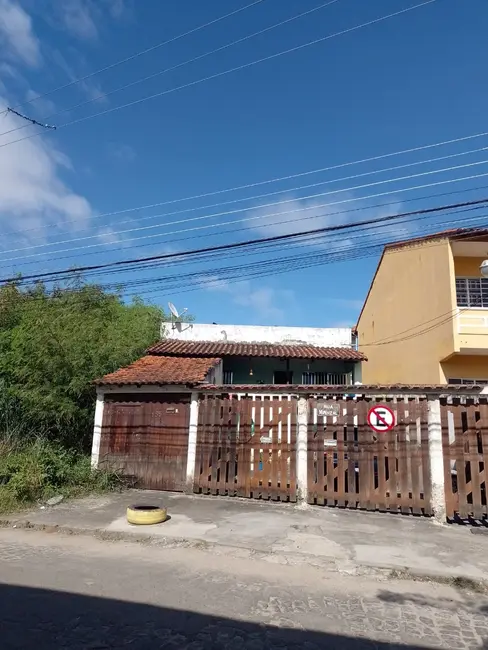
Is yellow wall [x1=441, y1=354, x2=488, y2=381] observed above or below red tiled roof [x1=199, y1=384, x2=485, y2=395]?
above

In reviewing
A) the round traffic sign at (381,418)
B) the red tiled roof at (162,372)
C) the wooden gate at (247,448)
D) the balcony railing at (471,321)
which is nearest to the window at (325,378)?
the red tiled roof at (162,372)

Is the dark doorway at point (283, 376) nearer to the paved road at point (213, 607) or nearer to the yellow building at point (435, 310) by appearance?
the yellow building at point (435, 310)

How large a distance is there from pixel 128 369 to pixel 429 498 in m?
7.80

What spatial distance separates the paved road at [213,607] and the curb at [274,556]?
0.58ft

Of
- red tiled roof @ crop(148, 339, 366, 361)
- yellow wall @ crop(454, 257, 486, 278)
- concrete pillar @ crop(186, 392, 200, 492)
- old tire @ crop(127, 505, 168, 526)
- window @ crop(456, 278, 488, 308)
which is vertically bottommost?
old tire @ crop(127, 505, 168, 526)

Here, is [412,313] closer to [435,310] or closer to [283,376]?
[435,310]

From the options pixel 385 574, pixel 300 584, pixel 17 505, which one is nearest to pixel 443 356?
pixel 385 574

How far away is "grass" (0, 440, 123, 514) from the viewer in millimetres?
8469

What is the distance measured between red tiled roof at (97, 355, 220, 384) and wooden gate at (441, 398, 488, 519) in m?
5.10

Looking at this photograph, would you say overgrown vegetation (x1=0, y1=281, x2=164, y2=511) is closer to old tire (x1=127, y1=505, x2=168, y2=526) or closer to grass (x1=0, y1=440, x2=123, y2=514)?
grass (x1=0, y1=440, x2=123, y2=514)

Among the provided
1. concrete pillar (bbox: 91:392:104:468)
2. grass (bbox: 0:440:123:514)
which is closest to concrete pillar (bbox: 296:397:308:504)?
grass (bbox: 0:440:123:514)

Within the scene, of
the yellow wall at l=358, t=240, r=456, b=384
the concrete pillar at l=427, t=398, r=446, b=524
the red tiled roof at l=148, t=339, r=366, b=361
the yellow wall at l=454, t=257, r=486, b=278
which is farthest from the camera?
the yellow wall at l=454, t=257, r=486, b=278

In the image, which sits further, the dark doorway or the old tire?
the dark doorway

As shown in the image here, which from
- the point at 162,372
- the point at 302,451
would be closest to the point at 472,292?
the point at 302,451
